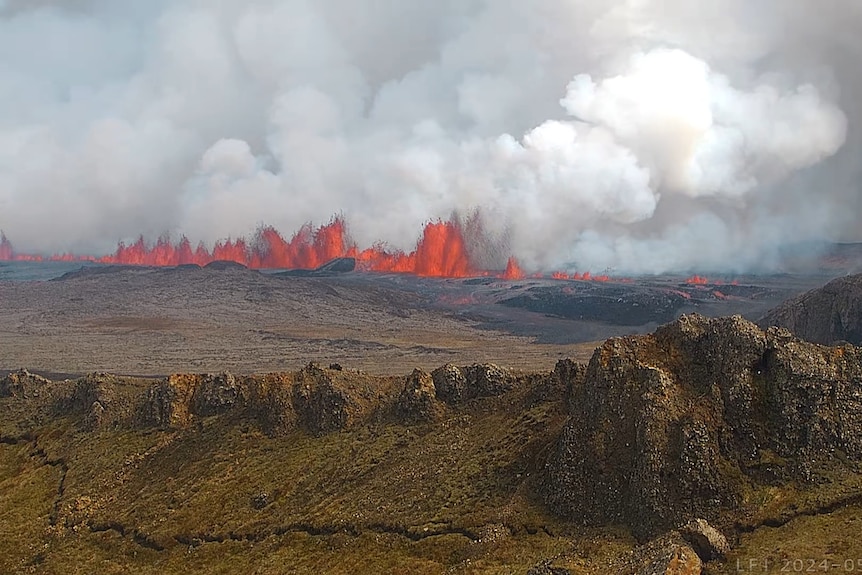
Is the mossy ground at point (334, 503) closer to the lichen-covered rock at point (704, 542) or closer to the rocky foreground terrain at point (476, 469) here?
the rocky foreground terrain at point (476, 469)

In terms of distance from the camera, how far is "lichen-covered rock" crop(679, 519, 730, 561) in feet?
114

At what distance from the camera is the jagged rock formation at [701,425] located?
4119 cm

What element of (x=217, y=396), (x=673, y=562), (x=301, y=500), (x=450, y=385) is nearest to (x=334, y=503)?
(x=301, y=500)

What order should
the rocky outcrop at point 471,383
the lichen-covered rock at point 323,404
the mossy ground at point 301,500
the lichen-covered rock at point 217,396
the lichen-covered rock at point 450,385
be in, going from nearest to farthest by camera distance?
the mossy ground at point 301,500 < the rocky outcrop at point 471,383 < the lichen-covered rock at point 450,385 < the lichen-covered rock at point 323,404 < the lichen-covered rock at point 217,396

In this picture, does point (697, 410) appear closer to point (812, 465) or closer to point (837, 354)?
point (812, 465)

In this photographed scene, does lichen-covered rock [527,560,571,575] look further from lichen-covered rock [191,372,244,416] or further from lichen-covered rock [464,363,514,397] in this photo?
lichen-covered rock [191,372,244,416]

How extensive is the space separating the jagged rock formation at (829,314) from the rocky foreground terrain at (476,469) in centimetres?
13739

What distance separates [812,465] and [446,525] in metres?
27.1

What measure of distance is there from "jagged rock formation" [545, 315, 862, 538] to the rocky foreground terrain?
13 centimetres

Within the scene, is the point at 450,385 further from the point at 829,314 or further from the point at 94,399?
the point at 829,314

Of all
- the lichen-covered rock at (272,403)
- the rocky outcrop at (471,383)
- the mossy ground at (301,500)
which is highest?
the rocky outcrop at (471,383)

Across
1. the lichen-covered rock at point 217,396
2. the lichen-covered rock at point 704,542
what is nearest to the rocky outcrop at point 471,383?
the lichen-covered rock at point 217,396

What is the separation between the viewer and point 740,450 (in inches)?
1683

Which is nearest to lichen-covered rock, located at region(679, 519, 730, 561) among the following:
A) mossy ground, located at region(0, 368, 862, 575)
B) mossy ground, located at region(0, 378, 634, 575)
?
→ mossy ground, located at region(0, 368, 862, 575)
